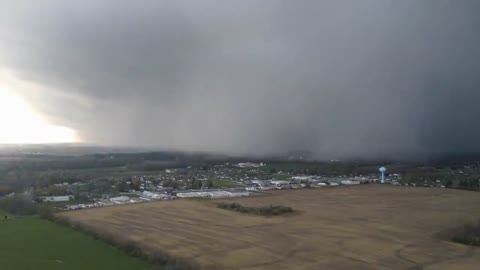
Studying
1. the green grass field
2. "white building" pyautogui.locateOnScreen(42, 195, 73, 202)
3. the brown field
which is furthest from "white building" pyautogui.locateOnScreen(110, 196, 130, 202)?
the green grass field

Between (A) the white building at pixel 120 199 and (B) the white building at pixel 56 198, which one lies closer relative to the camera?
(A) the white building at pixel 120 199

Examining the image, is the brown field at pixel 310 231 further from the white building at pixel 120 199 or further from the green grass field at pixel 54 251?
the white building at pixel 120 199

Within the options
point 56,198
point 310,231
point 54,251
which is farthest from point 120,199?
point 310,231

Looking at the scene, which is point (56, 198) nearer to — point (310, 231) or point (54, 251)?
point (54, 251)

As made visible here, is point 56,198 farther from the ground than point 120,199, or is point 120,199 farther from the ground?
point 120,199

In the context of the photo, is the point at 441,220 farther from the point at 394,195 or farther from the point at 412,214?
the point at 394,195

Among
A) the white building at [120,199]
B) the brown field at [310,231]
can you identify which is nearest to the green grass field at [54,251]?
the brown field at [310,231]

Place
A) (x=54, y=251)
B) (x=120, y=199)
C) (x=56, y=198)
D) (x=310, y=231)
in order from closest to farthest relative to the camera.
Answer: (x=54, y=251) → (x=310, y=231) → (x=120, y=199) → (x=56, y=198)

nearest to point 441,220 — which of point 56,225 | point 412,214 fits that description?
point 412,214
